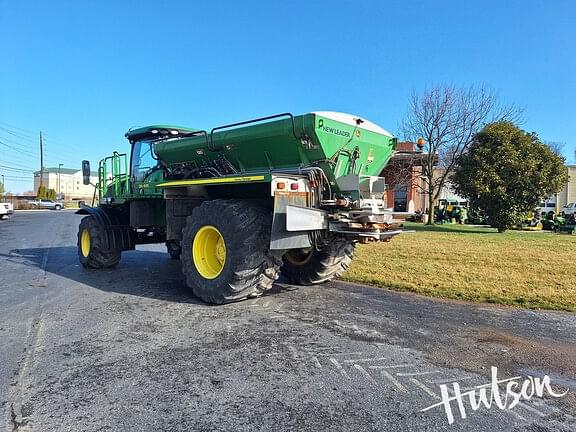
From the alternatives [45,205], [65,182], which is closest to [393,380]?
[45,205]

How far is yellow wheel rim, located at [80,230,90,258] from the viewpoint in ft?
29.5

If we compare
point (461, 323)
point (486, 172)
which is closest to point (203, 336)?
point (461, 323)

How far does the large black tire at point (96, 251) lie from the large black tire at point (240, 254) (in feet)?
11.8

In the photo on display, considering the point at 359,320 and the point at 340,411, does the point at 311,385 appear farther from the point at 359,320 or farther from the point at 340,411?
the point at 359,320

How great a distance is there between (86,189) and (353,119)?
4881 inches

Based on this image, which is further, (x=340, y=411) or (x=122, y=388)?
(x=122, y=388)

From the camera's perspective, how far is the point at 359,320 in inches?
203

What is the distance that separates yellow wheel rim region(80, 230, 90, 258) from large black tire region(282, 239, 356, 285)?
4398 mm

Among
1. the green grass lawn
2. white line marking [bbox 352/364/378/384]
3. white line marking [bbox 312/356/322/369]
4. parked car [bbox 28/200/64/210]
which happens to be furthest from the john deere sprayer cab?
parked car [bbox 28/200/64/210]

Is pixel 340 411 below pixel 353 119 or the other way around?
below

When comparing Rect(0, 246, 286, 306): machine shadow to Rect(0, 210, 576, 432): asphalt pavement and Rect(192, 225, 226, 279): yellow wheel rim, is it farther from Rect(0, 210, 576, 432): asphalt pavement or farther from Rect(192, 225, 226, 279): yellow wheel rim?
Rect(192, 225, 226, 279): yellow wheel rim

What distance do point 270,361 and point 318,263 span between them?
11.0 feet

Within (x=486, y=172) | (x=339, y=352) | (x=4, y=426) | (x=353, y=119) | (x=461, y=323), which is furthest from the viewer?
(x=486, y=172)

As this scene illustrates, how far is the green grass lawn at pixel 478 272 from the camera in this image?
6496 millimetres
